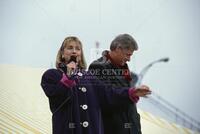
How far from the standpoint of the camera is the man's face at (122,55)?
1.03m

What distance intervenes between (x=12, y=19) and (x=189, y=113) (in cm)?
66

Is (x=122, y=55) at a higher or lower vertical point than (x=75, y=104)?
higher

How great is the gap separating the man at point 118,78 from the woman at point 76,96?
3cm

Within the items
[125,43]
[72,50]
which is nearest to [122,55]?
[125,43]

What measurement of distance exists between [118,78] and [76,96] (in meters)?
0.14

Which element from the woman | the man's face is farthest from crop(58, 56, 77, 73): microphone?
the man's face

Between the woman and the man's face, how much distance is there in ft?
0.29

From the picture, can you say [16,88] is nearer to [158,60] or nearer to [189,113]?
[158,60]

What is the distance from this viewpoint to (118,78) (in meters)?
1.04

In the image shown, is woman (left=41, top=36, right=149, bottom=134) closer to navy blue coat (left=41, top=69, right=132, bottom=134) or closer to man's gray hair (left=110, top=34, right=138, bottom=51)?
navy blue coat (left=41, top=69, right=132, bottom=134)

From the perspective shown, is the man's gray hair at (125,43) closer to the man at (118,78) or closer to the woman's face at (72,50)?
the man at (118,78)

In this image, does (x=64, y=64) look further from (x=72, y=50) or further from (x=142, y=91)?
(x=142, y=91)

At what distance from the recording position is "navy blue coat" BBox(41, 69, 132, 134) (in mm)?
929

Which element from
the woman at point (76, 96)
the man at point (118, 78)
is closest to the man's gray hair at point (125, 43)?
the man at point (118, 78)
